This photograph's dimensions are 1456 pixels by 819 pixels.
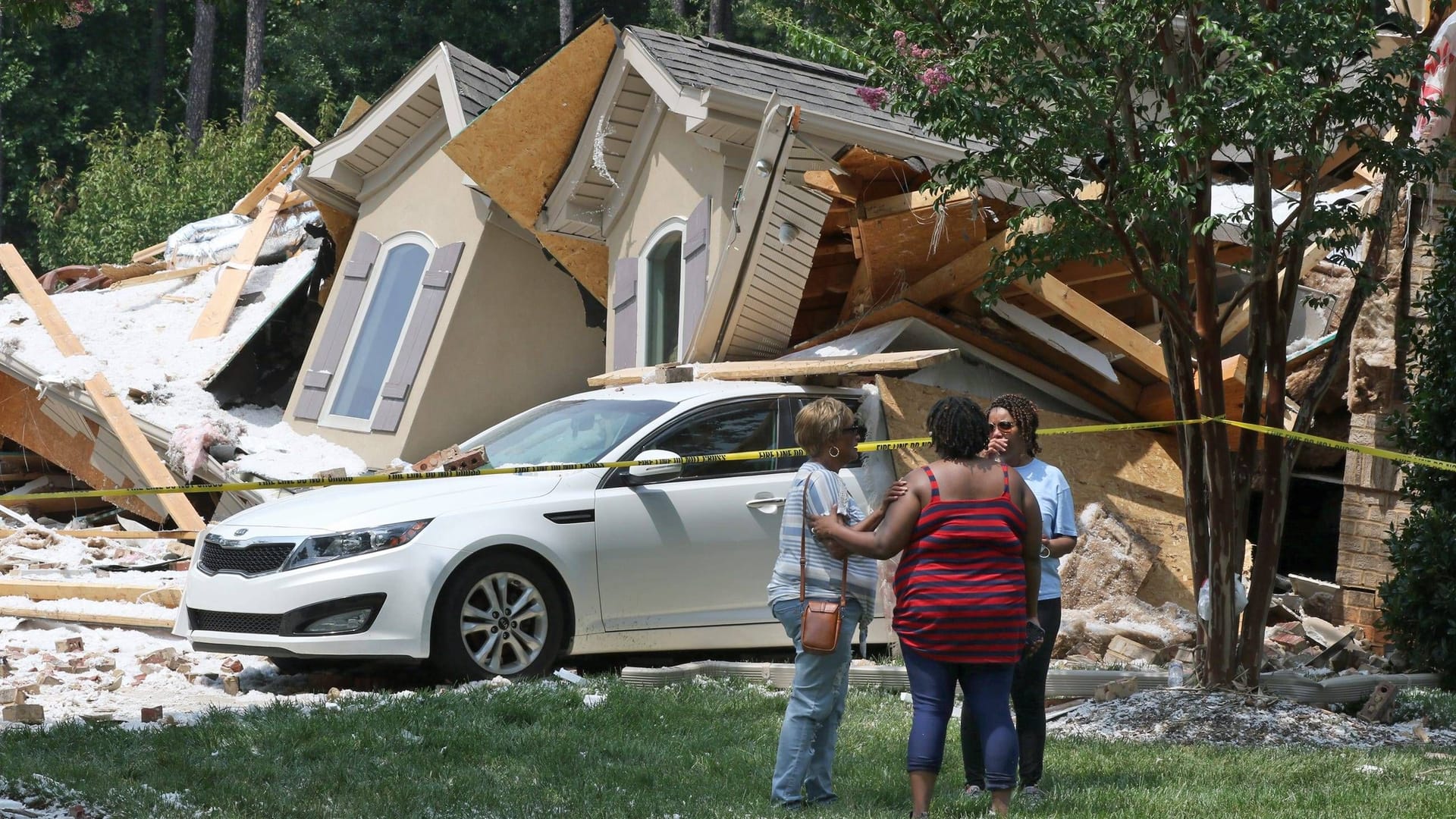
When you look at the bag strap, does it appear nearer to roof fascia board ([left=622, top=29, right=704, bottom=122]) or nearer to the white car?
the white car

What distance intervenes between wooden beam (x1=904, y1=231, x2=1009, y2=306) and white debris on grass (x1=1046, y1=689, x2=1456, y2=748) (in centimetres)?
448

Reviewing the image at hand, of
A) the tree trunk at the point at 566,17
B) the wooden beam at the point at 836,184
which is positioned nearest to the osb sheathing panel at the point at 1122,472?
the wooden beam at the point at 836,184

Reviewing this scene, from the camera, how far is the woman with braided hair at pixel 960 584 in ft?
16.4

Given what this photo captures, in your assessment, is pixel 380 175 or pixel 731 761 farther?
pixel 380 175

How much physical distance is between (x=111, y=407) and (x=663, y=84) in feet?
21.4

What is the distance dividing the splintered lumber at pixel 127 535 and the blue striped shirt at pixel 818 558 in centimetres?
913

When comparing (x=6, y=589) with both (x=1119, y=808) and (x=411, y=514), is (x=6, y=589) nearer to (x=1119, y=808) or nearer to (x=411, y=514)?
(x=411, y=514)

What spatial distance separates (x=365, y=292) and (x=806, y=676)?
11.5 meters

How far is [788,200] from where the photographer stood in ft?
38.2

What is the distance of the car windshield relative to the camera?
349 inches

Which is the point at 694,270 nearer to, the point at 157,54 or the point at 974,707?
the point at 974,707

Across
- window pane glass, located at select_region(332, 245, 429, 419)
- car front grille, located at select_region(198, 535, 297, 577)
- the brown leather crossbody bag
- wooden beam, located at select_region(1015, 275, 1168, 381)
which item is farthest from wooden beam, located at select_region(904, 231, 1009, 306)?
the brown leather crossbody bag

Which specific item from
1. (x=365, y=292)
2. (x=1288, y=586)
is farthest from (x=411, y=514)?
(x=365, y=292)

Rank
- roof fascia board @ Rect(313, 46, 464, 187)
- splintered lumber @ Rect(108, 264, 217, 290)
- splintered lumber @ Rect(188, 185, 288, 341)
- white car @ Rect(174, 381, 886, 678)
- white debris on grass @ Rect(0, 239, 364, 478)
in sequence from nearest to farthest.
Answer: white car @ Rect(174, 381, 886, 678)
roof fascia board @ Rect(313, 46, 464, 187)
white debris on grass @ Rect(0, 239, 364, 478)
splintered lumber @ Rect(188, 185, 288, 341)
splintered lumber @ Rect(108, 264, 217, 290)
